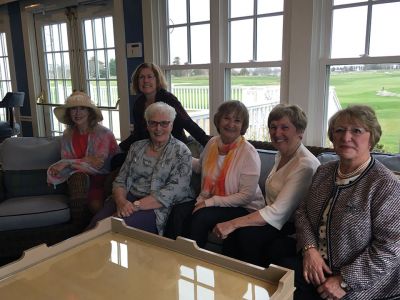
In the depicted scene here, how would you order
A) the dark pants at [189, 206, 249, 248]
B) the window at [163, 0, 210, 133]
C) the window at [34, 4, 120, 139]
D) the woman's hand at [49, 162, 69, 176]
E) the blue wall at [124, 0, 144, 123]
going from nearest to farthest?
the dark pants at [189, 206, 249, 248]
the woman's hand at [49, 162, 69, 176]
the window at [163, 0, 210, 133]
the blue wall at [124, 0, 144, 123]
the window at [34, 4, 120, 139]

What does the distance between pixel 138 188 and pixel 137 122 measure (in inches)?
29.8

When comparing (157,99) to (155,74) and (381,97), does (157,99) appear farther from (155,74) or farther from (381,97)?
(381,97)

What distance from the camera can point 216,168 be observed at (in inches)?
84.9

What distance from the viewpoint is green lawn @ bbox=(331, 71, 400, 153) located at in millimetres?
2453

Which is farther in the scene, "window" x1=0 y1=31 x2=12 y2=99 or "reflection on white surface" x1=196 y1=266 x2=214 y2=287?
"window" x1=0 y1=31 x2=12 y2=99

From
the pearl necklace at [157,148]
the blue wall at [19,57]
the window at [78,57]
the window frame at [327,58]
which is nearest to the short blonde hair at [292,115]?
the pearl necklace at [157,148]

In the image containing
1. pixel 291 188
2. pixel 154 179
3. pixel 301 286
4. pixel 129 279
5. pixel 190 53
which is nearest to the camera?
pixel 129 279

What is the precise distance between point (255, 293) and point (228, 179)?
868 millimetres

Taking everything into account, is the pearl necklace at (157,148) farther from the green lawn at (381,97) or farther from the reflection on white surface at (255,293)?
the green lawn at (381,97)

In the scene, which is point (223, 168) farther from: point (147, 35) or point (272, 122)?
point (147, 35)

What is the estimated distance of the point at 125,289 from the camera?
1351 millimetres

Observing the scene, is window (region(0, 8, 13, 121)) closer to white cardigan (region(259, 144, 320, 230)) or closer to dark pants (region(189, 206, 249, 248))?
dark pants (region(189, 206, 249, 248))

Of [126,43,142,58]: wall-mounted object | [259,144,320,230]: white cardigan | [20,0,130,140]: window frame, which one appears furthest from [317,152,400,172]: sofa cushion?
[20,0,130,140]: window frame

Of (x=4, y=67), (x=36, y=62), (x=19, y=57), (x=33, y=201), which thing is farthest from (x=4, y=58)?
(x=33, y=201)
